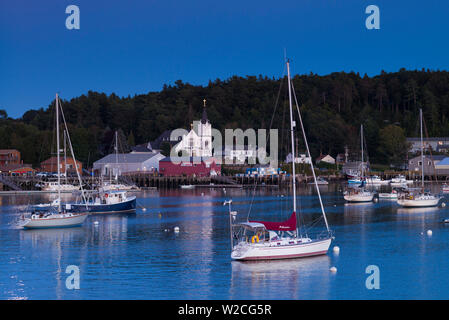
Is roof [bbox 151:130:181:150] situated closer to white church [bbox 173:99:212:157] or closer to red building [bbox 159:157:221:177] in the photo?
white church [bbox 173:99:212:157]

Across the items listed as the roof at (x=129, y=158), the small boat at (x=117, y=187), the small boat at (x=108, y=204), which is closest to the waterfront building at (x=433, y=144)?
the roof at (x=129, y=158)

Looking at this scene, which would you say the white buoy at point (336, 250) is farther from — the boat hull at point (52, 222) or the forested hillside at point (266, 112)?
the forested hillside at point (266, 112)

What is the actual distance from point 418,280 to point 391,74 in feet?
483

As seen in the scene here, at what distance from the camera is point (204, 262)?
29922mm

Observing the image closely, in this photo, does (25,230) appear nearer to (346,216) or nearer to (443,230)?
(346,216)

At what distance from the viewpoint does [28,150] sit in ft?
393

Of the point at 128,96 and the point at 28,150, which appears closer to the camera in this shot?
the point at 28,150

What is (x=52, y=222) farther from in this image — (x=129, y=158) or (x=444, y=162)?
(x=444, y=162)

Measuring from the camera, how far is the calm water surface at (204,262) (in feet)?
80.5

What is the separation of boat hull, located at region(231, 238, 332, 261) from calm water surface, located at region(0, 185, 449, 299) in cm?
35

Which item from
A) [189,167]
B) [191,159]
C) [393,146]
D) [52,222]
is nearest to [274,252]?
[52,222]

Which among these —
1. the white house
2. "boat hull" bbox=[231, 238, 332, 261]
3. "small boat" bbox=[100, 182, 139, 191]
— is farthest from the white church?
"boat hull" bbox=[231, 238, 332, 261]
